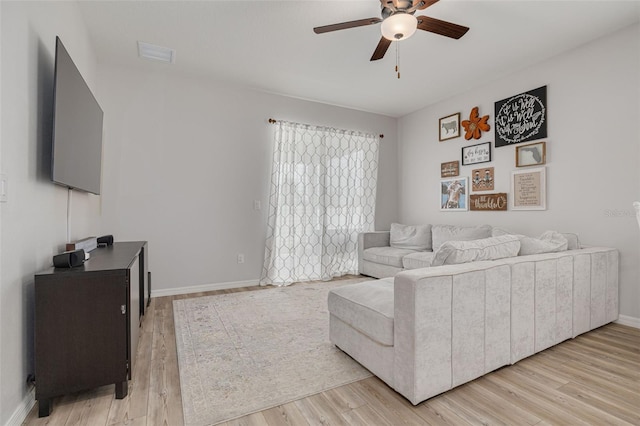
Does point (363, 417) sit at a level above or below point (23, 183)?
below

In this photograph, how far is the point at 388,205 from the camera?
17.4ft

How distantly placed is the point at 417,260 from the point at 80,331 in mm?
3227

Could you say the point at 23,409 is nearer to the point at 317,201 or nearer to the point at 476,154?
the point at 317,201

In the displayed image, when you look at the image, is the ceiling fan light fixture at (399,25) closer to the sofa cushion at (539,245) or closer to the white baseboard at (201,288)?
the sofa cushion at (539,245)

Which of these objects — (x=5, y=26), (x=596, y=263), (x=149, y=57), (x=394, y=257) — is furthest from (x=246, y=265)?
(x=596, y=263)

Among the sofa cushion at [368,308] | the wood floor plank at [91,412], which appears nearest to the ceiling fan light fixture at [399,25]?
the sofa cushion at [368,308]

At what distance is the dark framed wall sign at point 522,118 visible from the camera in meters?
3.33

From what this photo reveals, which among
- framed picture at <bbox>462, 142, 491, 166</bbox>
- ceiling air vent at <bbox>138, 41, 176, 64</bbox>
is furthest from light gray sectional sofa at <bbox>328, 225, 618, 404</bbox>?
ceiling air vent at <bbox>138, 41, 176, 64</bbox>

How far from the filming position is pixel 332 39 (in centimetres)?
294

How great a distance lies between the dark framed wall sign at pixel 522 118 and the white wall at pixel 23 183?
4221 millimetres

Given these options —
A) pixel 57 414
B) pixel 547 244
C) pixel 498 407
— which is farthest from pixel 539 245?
pixel 57 414

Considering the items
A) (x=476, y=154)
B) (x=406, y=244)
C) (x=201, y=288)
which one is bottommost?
(x=201, y=288)

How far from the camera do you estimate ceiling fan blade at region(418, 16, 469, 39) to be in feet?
7.23

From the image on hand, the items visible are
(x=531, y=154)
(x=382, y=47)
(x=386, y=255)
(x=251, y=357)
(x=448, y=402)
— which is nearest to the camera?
(x=448, y=402)
